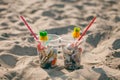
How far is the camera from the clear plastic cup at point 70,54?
272 cm

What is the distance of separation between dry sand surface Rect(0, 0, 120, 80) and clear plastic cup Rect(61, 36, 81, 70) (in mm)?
81

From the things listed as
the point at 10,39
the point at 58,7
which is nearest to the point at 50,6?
the point at 58,7

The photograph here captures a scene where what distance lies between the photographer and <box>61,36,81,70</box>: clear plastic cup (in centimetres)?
272

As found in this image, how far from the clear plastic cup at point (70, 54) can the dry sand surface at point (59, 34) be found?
0.08m

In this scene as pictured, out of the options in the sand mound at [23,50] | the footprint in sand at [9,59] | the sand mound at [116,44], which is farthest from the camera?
the sand mound at [116,44]

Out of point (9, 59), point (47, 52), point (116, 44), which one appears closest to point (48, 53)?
point (47, 52)

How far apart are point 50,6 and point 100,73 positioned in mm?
2478

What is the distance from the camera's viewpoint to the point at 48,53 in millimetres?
2727

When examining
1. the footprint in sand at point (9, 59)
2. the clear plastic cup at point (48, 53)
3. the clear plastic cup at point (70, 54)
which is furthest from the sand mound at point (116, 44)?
the footprint in sand at point (9, 59)

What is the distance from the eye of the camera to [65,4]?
16.7 feet

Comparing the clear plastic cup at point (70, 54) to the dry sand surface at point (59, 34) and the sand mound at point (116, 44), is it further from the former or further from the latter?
the sand mound at point (116, 44)

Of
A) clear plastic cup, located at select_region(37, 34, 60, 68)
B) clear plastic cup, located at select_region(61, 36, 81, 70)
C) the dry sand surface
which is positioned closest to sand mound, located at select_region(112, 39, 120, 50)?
the dry sand surface

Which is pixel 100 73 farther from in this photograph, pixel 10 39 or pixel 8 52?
pixel 10 39

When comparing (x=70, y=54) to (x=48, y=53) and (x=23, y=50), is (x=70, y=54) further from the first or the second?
(x=23, y=50)
